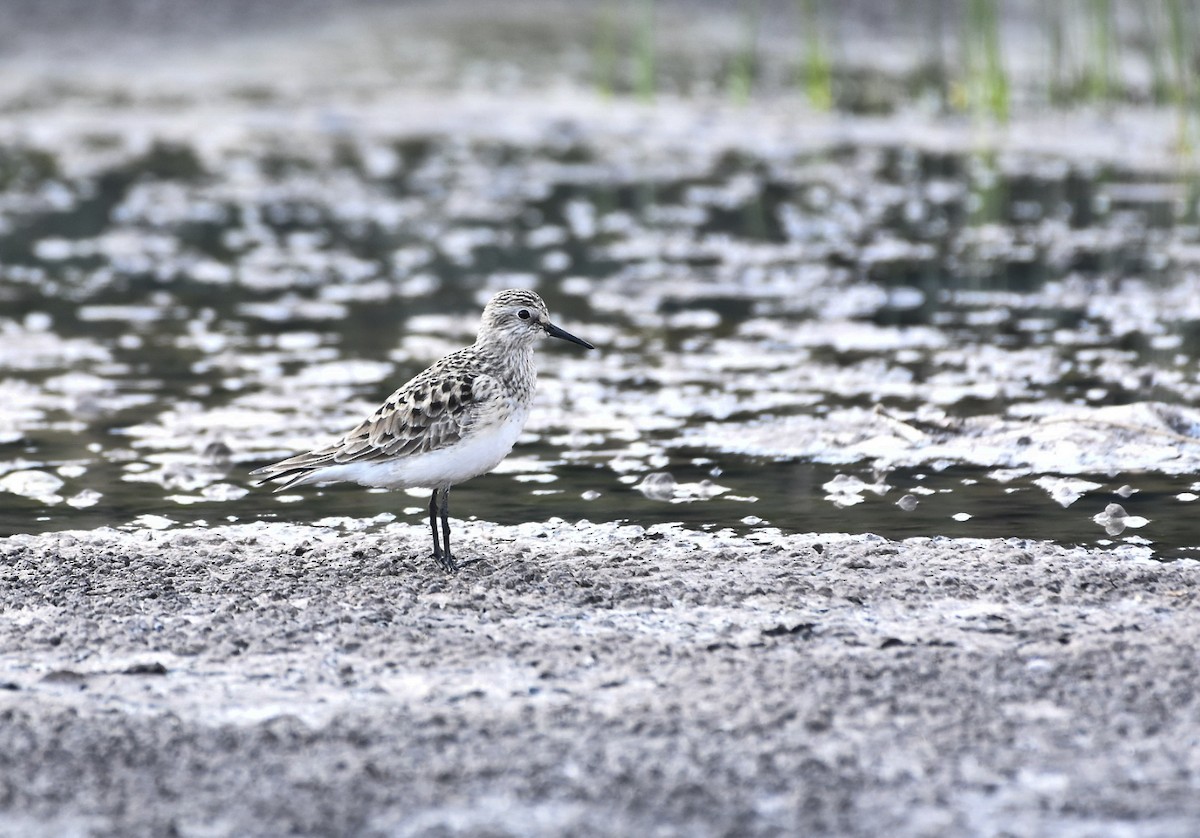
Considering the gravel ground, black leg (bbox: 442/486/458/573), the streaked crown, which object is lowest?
the gravel ground

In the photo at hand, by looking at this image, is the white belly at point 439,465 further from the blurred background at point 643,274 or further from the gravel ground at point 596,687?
the blurred background at point 643,274

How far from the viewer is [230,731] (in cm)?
585

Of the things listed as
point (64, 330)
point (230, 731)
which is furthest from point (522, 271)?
point (230, 731)

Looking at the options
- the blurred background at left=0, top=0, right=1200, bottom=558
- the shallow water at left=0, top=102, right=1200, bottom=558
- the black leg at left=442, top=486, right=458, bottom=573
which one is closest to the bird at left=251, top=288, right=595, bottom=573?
the black leg at left=442, top=486, right=458, bottom=573

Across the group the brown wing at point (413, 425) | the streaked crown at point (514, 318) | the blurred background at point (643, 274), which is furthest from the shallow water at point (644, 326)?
the streaked crown at point (514, 318)

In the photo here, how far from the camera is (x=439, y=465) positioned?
7.71 m

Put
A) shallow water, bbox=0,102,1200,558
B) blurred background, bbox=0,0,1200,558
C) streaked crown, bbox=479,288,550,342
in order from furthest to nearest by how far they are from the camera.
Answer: blurred background, bbox=0,0,1200,558 → shallow water, bbox=0,102,1200,558 → streaked crown, bbox=479,288,550,342

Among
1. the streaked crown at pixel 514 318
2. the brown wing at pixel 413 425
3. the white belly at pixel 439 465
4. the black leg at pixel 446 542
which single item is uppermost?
the streaked crown at pixel 514 318

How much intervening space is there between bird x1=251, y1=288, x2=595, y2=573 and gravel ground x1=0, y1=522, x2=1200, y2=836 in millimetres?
363

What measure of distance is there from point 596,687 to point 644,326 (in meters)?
7.50

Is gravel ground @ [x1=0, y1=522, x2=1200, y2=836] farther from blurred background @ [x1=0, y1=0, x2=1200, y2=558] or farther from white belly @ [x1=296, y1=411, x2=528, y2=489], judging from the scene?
blurred background @ [x1=0, y1=0, x2=1200, y2=558]

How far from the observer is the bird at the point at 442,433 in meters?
7.72

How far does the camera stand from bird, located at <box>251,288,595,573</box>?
25.3ft

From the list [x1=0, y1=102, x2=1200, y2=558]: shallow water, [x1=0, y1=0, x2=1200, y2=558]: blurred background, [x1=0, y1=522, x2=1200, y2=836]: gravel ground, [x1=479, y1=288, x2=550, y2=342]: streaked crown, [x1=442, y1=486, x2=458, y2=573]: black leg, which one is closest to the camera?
[x1=0, y1=522, x2=1200, y2=836]: gravel ground
